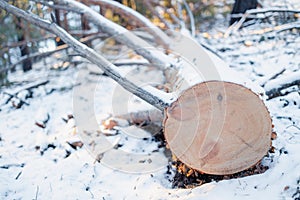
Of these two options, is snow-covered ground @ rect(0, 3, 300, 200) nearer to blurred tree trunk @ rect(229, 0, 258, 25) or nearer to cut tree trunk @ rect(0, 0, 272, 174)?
cut tree trunk @ rect(0, 0, 272, 174)

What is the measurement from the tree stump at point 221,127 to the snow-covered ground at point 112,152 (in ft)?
0.53

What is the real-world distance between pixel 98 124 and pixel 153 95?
1.55 m

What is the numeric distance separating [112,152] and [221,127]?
1508 mm

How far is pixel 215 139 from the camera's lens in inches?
87.0

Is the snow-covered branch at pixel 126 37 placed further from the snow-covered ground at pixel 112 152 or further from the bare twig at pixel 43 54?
the bare twig at pixel 43 54

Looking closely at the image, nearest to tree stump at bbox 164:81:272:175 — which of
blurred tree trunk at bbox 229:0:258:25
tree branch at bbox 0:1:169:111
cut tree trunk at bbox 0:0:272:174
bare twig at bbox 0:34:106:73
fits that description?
cut tree trunk at bbox 0:0:272:174

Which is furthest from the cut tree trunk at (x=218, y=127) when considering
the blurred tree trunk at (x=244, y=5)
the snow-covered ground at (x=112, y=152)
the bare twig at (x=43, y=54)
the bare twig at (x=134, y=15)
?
the blurred tree trunk at (x=244, y=5)

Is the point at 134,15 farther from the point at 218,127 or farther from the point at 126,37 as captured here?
the point at 218,127

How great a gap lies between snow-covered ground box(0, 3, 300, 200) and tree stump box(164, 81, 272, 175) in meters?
0.16

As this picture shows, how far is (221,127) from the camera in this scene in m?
2.21

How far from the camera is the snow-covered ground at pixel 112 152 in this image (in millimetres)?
2166

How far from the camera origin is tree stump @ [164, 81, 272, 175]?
2193 millimetres

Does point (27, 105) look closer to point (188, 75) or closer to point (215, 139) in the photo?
point (188, 75)

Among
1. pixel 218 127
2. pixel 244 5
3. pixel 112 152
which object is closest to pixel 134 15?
pixel 112 152
